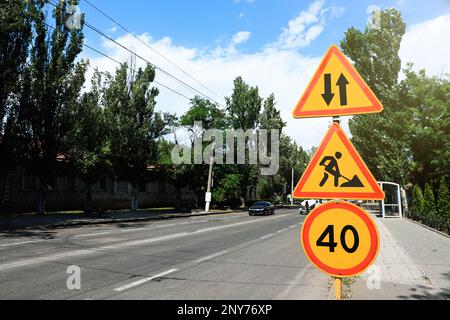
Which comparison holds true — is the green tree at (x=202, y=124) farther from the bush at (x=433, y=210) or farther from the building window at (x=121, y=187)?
the bush at (x=433, y=210)

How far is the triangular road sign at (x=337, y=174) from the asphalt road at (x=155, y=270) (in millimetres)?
3474

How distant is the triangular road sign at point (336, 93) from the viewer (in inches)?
124

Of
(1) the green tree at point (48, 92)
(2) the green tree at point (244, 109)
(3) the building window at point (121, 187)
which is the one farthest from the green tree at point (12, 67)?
(2) the green tree at point (244, 109)

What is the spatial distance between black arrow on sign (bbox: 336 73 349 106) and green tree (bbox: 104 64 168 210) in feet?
85.1

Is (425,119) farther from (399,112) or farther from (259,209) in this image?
(259,209)

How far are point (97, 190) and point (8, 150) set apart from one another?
12.3 m

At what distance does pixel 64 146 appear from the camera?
22688 mm

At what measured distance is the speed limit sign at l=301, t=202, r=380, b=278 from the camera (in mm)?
2822

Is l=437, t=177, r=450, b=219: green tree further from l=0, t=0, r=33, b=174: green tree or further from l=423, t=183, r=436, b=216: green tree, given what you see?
l=0, t=0, r=33, b=174: green tree

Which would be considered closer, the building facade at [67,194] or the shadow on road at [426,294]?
the shadow on road at [426,294]

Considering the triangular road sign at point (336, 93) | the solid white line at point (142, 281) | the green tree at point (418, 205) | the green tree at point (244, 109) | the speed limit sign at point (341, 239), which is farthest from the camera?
the green tree at point (244, 109)

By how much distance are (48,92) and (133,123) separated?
7927mm
